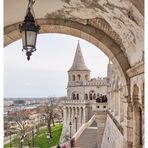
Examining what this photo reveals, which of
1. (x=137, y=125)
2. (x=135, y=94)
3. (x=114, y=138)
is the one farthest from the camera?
(x=114, y=138)

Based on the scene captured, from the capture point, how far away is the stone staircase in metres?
22.8

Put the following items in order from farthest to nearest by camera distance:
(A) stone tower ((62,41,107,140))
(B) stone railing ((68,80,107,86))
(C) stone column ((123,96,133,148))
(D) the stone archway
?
(B) stone railing ((68,80,107,86))
(A) stone tower ((62,41,107,140))
(C) stone column ((123,96,133,148))
(D) the stone archway

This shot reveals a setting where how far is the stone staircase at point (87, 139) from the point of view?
22847 millimetres

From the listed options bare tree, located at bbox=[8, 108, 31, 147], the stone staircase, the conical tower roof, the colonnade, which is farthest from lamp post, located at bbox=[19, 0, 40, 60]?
the conical tower roof

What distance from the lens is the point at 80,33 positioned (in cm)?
665

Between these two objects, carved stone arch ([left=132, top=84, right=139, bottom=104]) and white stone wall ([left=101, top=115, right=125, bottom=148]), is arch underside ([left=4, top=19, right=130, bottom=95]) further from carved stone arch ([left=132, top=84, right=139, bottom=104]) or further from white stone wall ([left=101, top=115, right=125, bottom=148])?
white stone wall ([left=101, top=115, right=125, bottom=148])

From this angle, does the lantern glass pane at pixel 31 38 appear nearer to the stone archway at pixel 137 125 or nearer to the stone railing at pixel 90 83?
the stone archway at pixel 137 125

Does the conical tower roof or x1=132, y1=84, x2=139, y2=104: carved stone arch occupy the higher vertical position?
the conical tower roof

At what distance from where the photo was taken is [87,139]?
24594 millimetres

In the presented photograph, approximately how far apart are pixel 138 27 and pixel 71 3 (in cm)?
124

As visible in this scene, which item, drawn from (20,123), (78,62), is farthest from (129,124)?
(78,62)

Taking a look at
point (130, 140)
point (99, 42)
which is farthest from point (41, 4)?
point (130, 140)

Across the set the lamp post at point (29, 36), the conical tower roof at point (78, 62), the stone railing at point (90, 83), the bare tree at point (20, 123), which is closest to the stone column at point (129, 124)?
the lamp post at point (29, 36)

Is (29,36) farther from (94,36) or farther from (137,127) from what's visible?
(137,127)
